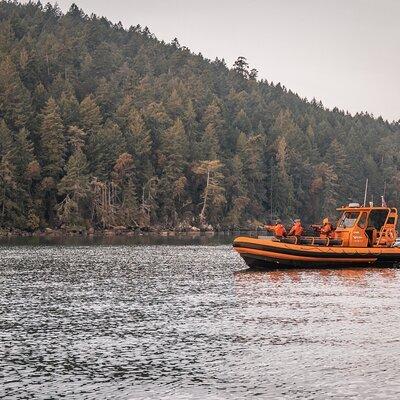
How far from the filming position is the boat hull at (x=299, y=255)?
1570 inches

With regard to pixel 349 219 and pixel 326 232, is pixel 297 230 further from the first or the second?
pixel 349 219

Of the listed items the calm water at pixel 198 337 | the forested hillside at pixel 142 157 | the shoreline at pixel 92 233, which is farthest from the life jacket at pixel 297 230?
the forested hillside at pixel 142 157

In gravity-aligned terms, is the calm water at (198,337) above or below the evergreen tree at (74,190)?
below

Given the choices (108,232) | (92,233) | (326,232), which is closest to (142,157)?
(108,232)

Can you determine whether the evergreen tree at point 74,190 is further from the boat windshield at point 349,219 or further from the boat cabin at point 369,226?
the boat cabin at point 369,226

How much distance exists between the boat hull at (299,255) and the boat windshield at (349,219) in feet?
6.99

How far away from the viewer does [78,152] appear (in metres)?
104

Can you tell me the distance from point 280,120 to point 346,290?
150m

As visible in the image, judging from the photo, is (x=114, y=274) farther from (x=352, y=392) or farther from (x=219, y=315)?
(x=352, y=392)

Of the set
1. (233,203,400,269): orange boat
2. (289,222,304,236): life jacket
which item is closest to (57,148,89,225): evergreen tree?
(289,222,304,236): life jacket

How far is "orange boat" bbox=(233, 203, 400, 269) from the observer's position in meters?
40.0

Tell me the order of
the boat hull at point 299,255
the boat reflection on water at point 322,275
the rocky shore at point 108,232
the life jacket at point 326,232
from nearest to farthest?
1. the boat reflection on water at point 322,275
2. the boat hull at point 299,255
3. the life jacket at point 326,232
4. the rocky shore at point 108,232

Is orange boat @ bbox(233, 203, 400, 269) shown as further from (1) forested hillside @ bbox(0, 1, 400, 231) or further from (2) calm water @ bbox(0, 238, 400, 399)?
(1) forested hillside @ bbox(0, 1, 400, 231)

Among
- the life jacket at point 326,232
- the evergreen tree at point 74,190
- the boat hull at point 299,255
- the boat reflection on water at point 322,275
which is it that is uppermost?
the evergreen tree at point 74,190
